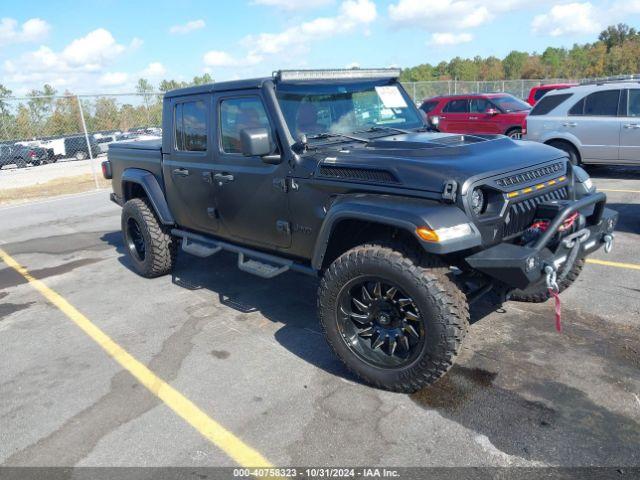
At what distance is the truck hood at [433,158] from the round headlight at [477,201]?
0.10 m

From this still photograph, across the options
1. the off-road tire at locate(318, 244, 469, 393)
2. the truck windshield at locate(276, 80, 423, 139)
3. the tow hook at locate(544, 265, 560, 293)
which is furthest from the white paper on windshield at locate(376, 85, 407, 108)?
the tow hook at locate(544, 265, 560, 293)

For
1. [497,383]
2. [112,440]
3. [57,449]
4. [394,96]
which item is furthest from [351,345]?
[394,96]

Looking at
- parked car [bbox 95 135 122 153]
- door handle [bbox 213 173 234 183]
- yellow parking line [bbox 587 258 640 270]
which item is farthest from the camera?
parked car [bbox 95 135 122 153]

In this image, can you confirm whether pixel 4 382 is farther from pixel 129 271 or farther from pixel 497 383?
pixel 497 383

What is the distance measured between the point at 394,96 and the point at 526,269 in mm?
2310

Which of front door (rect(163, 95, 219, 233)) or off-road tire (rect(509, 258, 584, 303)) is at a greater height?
front door (rect(163, 95, 219, 233))

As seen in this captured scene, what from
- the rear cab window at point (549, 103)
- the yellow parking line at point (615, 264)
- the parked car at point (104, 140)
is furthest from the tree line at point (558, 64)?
the yellow parking line at point (615, 264)

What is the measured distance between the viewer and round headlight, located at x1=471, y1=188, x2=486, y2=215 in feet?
10.0

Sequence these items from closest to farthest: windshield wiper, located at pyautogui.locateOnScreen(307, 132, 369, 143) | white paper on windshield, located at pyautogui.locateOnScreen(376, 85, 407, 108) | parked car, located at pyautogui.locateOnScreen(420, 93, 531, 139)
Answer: windshield wiper, located at pyautogui.locateOnScreen(307, 132, 369, 143) < white paper on windshield, located at pyautogui.locateOnScreen(376, 85, 407, 108) < parked car, located at pyautogui.locateOnScreen(420, 93, 531, 139)

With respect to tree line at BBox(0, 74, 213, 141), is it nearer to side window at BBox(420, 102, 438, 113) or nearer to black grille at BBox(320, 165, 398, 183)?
side window at BBox(420, 102, 438, 113)

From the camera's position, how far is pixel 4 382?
381 cm

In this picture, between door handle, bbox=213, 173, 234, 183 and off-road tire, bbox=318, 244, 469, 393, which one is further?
door handle, bbox=213, 173, 234, 183

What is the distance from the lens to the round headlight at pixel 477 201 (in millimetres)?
3051

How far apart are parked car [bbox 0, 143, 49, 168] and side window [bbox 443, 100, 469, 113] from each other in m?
15.6
